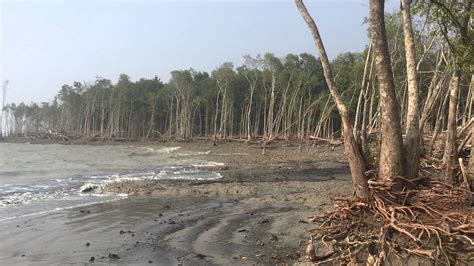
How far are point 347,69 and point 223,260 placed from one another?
4187 cm

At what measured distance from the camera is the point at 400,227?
579cm

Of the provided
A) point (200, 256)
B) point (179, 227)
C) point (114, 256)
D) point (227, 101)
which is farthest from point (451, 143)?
point (227, 101)

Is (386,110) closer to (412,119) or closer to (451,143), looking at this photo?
(412,119)

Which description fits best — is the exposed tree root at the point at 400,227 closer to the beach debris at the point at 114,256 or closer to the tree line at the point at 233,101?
the beach debris at the point at 114,256

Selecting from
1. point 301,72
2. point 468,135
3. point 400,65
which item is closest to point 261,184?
point 468,135

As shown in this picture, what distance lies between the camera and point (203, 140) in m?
57.6

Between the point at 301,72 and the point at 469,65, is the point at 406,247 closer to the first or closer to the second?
the point at 469,65

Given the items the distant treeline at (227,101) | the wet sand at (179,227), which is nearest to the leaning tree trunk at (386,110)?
the wet sand at (179,227)

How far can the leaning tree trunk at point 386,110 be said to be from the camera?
646 centimetres

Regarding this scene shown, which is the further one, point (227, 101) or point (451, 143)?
point (227, 101)

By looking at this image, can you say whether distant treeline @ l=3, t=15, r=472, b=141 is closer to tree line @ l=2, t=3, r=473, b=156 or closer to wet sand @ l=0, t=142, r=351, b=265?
tree line @ l=2, t=3, r=473, b=156

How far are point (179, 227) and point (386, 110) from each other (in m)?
5.41

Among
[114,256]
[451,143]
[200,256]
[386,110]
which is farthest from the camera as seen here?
[451,143]

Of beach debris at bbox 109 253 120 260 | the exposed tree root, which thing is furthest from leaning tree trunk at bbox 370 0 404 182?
beach debris at bbox 109 253 120 260
